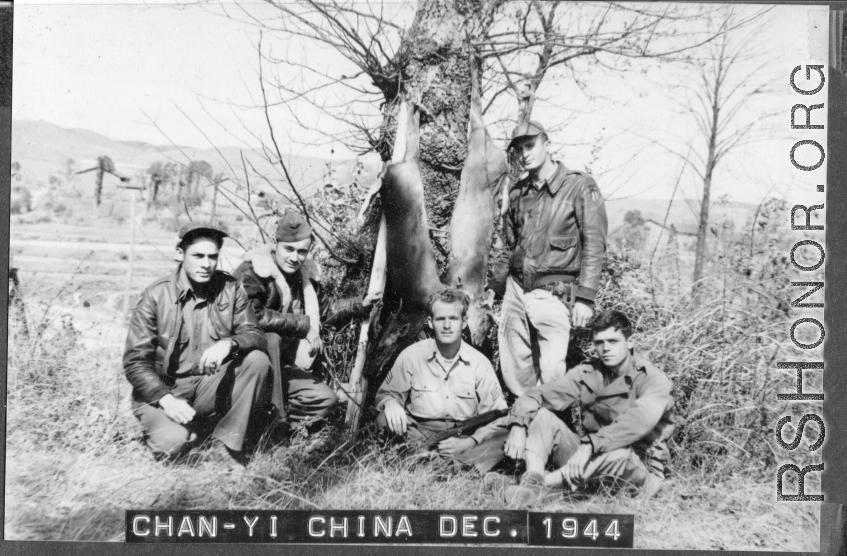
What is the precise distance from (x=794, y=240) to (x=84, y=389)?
4.79m

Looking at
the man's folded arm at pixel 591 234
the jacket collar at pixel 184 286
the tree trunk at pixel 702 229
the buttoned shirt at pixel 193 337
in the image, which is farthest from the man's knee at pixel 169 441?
the tree trunk at pixel 702 229

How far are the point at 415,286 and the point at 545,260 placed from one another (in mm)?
897

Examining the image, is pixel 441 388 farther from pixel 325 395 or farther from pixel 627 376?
pixel 627 376

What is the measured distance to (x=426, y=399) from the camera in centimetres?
505

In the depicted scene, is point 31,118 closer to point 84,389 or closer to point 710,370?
point 84,389

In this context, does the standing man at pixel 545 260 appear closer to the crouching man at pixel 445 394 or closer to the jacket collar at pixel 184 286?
the crouching man at pixel 445 394

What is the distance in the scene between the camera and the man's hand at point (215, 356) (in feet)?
15.9

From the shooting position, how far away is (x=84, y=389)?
16.7 ft

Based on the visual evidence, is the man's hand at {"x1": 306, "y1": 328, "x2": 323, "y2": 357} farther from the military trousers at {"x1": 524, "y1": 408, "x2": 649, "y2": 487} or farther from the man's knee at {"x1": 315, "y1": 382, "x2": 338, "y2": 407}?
the military trousers at {"x1": 524, "y1": 408, "x2": 649, "y2": 487}

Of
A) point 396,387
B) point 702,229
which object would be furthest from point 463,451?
point 702,229

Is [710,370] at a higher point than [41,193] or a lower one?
lower

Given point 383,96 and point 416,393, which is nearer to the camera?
point 416,393

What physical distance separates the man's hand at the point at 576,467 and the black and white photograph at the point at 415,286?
29 millimetres

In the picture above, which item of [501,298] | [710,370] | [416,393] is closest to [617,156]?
[501,298]
